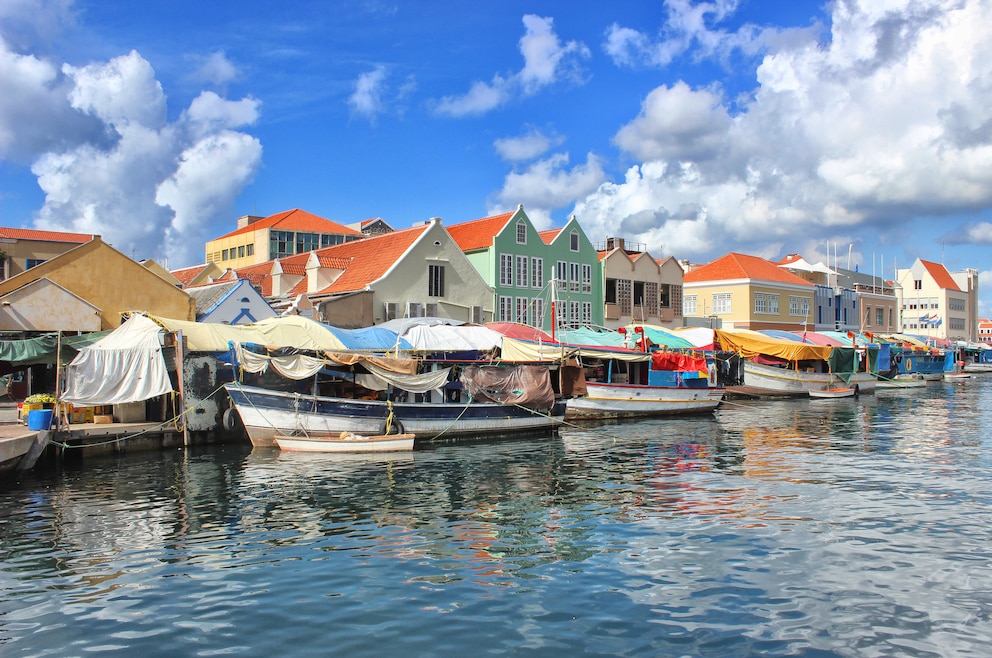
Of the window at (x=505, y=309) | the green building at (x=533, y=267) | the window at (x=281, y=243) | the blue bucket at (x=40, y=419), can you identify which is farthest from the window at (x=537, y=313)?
the window at (x=281, y=243)

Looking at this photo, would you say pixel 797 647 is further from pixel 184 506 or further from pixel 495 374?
pixel 495 374

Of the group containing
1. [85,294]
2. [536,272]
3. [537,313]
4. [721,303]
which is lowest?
[85,294]

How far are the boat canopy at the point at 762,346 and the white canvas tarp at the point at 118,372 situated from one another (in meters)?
37.2

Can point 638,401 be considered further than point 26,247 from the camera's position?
No

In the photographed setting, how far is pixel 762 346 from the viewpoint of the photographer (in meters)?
57.7

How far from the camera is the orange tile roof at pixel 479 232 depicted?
2253 inches

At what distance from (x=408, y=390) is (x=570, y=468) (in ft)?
28.7

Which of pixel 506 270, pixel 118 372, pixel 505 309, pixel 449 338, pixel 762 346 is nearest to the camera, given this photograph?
pixel 118 372

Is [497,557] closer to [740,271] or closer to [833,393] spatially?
[833,393]

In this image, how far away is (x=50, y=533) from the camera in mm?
17000

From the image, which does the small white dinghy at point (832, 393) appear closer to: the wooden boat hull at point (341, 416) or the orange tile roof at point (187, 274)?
the wooden boat hull at point (341, 416)

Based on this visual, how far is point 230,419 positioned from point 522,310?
29657 millimetres

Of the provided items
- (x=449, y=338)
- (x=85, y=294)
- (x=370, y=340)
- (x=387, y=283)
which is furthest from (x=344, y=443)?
(x=387, y=283)

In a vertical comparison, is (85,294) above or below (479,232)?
below
